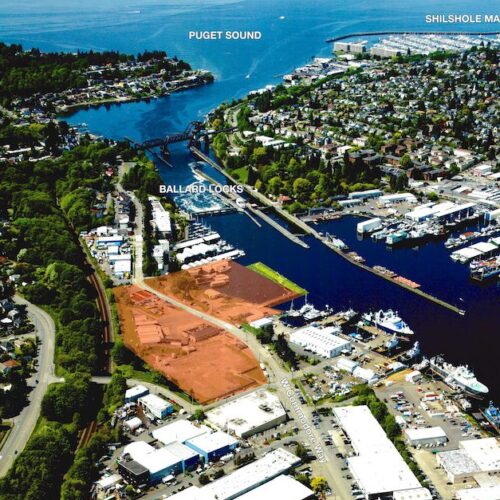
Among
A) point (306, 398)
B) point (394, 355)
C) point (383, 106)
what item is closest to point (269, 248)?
point (394, 355)

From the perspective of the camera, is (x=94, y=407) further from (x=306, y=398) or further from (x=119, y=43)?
(x=119, y=43)

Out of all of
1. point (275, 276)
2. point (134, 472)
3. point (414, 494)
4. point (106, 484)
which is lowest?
point (275, 276)

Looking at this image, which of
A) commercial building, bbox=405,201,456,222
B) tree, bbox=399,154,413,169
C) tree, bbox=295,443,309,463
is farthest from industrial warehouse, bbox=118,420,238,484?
tree, bbox=399,154,413,169

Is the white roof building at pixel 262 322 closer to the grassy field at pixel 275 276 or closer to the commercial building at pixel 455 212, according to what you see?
the grassy field at pixel 275 276

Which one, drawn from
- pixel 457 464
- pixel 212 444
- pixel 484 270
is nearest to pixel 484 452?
pixel 457 464

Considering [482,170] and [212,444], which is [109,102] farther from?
[212,444]

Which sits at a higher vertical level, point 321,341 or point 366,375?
point 321,341

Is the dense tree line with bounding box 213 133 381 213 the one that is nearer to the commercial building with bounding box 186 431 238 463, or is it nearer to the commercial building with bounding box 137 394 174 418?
the commercial building with bounding box 137 394 174 418
